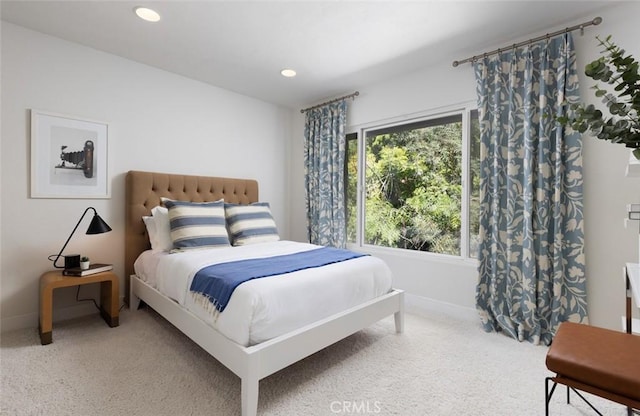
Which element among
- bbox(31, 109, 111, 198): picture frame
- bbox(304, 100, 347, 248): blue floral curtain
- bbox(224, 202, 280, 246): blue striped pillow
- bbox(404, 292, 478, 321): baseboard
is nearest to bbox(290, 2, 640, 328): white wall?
bbox(404, 292, 478, 321): baseboard

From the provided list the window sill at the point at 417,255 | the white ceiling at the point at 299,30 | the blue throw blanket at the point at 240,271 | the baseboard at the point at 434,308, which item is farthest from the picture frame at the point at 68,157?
the baseboard at the point at 434,308

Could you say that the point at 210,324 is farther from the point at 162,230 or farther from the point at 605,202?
the point at 605,202

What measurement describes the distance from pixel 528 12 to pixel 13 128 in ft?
13.6

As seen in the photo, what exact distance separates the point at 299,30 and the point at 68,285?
2.74m

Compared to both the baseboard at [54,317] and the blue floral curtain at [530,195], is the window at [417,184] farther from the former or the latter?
the baseboard at [54,317]

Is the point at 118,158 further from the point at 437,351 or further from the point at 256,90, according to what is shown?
the point at 437,351

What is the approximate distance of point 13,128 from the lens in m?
2.44

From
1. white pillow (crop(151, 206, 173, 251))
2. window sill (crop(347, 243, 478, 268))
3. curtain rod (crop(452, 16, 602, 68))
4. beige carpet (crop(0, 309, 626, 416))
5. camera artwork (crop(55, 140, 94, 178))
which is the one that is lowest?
beige carpet (crop(0, 309, 626, 416))

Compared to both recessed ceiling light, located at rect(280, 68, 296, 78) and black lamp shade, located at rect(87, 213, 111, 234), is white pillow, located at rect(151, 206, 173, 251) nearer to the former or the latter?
black lamp shade, located at rect(87, 213, 111, 234)

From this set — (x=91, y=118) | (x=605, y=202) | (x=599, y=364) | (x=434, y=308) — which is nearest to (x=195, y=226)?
(x=91, y=118)

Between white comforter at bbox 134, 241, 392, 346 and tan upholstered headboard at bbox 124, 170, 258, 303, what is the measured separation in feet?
0.80

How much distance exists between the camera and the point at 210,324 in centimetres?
183

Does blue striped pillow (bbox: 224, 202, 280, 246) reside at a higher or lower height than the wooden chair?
higher

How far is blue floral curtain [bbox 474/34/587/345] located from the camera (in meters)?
2.28
